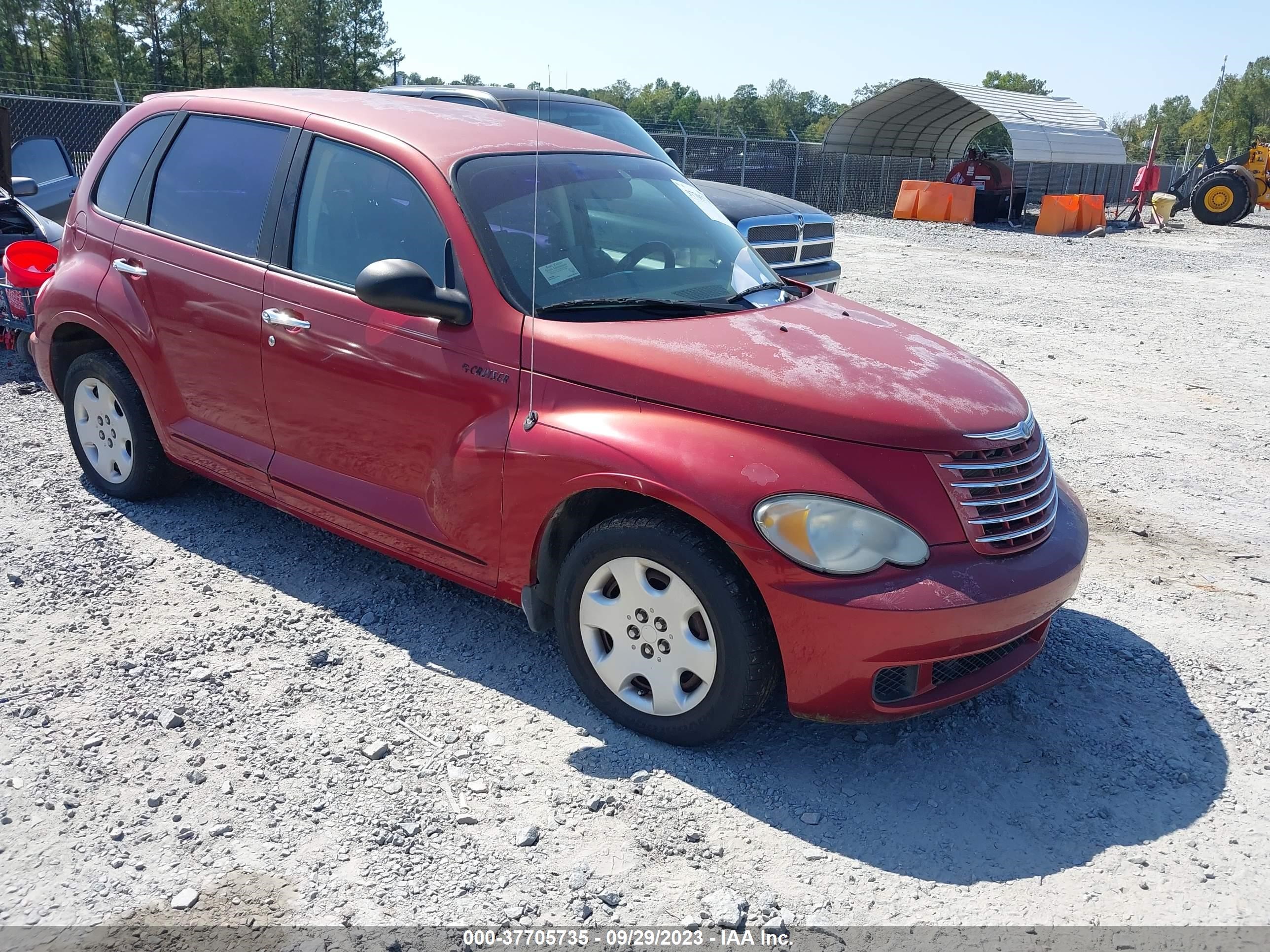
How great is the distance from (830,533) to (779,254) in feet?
20.7

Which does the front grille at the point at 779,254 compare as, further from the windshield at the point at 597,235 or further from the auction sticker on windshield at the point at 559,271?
the auction sticker on windshield at the point at 559,271

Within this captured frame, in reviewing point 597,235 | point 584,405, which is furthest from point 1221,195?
point 584,405

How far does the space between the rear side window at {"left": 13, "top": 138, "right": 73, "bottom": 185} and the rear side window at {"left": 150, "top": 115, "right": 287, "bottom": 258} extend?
6573 mm

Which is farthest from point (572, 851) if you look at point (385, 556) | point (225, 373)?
point (225, 373)

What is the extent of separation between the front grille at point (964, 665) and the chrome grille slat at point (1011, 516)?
39 centimetres

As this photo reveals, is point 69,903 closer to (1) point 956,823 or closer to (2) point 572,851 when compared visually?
(2) point 572,851

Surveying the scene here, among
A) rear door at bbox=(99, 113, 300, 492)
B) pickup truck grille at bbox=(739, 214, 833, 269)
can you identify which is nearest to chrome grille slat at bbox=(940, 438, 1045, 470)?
rear door at bbox=(99, 113, 300, 492)

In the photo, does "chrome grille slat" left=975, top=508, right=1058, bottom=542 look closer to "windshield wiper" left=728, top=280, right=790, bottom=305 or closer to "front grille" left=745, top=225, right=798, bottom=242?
"windshield wiper" left=728, top=280, right=790, bottom=305

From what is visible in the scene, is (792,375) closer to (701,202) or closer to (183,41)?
(701,202)

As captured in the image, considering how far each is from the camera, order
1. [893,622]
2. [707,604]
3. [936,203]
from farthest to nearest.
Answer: [936,203]
[707,604]
[893,622]

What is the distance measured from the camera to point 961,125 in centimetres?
3366

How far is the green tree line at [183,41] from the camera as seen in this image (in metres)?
63.3

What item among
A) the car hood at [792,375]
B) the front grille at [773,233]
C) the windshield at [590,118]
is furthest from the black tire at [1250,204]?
the car hood at [792,375]

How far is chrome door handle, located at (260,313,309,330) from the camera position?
395cm
